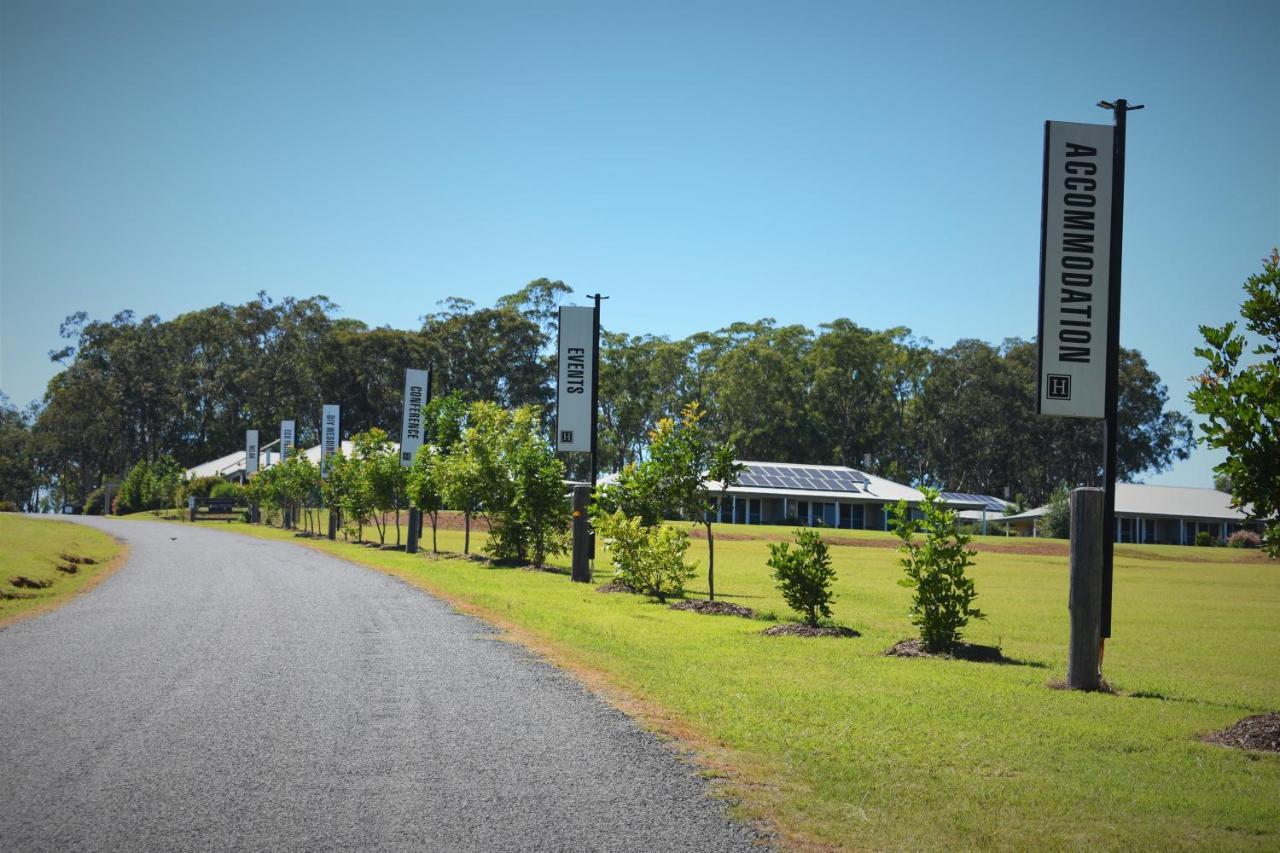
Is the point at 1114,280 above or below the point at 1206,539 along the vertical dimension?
above

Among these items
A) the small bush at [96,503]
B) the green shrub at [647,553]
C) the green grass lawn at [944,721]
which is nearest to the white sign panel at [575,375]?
the green shrub at [647,553]

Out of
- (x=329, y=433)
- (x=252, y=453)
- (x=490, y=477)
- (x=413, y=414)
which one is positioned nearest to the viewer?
(x=490, y=477)

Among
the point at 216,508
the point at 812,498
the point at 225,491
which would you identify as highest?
the point at 812,498

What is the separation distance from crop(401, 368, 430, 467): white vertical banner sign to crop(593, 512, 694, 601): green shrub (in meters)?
16.7

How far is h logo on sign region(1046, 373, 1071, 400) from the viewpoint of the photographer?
10859 millimetres

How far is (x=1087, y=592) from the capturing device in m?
10.3

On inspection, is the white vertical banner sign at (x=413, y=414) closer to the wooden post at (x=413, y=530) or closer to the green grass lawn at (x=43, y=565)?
the wooden post at (x=413, y=530)

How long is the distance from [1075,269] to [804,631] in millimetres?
6062

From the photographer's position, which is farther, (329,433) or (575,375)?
(329,433)

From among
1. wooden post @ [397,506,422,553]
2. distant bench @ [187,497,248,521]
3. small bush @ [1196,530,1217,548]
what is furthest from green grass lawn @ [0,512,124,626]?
small bush @ [1196,530,1217,548]

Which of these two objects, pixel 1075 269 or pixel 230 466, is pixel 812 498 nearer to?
pixel 230 466

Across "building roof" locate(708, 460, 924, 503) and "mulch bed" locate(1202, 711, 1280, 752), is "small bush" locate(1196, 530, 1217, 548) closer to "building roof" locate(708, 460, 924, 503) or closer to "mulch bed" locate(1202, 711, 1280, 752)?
"building roof" locate(708, 460, 924, 503)

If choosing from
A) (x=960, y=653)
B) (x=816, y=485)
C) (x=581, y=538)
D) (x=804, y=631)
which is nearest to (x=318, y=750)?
(x=960, y=653)

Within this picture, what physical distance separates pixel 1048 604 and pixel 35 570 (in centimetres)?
2178
